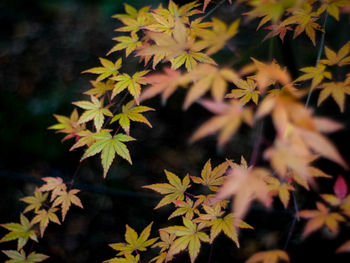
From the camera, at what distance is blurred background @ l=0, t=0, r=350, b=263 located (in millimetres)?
2340

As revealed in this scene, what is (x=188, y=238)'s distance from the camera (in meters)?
1.12

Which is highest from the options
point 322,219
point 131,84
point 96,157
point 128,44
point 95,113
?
point 128,44

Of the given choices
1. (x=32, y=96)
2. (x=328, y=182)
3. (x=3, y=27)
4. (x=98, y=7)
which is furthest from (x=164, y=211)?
(x=3, y=27)

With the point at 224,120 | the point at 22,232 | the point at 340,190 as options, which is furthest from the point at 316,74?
the point at 22,232

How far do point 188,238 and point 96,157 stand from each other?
Answer: 1.98m

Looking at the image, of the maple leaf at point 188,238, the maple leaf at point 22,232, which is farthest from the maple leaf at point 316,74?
Result: the maple leaf at point 22,232

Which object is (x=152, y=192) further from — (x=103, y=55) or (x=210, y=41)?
(x=210, y=41)

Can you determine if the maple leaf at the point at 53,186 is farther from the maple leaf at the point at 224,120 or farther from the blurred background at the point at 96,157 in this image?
the blurred background at the point at 96,157

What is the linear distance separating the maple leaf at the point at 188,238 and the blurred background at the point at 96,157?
1256 millimetres

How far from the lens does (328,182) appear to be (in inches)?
97.9

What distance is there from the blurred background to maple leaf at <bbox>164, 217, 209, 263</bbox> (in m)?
1.26

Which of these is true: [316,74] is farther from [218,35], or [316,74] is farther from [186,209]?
[186,209]

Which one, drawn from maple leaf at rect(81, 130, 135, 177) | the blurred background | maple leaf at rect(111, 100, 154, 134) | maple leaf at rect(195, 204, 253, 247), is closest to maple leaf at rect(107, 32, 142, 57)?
maple leaf at rect(111, 100, 154, 134)

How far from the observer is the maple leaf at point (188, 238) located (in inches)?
42.5
